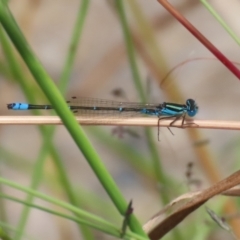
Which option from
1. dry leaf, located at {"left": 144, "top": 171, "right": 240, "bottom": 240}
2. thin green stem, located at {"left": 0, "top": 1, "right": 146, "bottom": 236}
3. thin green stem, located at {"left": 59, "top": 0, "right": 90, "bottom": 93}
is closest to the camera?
thin green stem, located at {"left": 0, "top": 1, "right": 146, "bottom": 236}

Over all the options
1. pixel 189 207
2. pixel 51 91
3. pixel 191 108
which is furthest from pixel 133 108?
pixel 51 91

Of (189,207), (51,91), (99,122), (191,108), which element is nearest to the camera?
(51,91)

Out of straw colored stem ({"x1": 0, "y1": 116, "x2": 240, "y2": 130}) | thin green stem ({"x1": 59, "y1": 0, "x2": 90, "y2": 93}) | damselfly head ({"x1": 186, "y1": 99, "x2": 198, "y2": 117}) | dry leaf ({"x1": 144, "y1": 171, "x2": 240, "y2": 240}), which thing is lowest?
dry leaf ({"x1": 144, "y1": 171, "x2": 240, "y2": 240})

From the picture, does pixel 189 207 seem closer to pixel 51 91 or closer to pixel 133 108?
pixel 51 91

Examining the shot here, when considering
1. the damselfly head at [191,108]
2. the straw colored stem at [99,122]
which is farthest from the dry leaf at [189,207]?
the damselfly head at [191,108]

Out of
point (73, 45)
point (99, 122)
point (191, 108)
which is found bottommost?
point (99, 122)

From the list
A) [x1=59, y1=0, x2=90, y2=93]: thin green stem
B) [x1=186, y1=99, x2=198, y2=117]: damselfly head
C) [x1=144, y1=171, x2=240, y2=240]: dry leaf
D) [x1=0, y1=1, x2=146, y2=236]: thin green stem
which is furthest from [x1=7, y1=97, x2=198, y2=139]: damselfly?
[x1=0, y1=1, x2=146, y2=236]: thin green stem

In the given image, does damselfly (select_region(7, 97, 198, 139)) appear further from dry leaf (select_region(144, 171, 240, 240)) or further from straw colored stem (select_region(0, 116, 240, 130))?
dry leaf (select_region(144, 171, 240, 240))

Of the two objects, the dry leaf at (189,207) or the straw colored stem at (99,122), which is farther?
the straw colored stem at (99,122)

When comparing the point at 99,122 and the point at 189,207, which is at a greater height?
the point at 99,122

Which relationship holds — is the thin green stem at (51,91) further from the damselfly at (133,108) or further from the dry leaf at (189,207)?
the damselfly at (133,108)

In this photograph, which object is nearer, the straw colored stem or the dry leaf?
the dry leaf

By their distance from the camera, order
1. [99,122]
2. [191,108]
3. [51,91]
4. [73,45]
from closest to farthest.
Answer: [51,91], [99,122], [73,45], [191,108]
